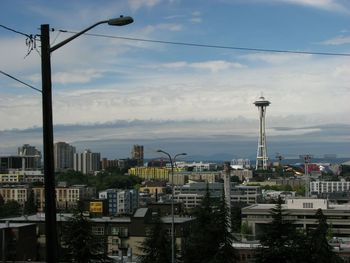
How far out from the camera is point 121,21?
8.88 m

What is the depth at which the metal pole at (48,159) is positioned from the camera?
933 cm

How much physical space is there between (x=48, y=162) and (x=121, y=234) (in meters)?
47.1

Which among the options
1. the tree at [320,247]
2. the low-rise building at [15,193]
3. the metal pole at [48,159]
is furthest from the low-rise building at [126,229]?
the low-rise building at [15,193]

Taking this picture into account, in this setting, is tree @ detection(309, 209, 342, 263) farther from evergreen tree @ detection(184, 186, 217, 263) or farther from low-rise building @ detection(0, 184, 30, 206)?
low-rise building @ detection(0, 184, 30, 206)

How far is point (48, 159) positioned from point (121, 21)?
2.58 m

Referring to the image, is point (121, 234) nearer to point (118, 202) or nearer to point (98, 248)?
point (98, 248)

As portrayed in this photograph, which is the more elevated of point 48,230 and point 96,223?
point 48,230

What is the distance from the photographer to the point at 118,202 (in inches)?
4948

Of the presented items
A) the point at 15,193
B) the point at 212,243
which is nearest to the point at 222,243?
the point at 212,243

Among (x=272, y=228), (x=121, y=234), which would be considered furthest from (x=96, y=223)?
(x=272, y=228)

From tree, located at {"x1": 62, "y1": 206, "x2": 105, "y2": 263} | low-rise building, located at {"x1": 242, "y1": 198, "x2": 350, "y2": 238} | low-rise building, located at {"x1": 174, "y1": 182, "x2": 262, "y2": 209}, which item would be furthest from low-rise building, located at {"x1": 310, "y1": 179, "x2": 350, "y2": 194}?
tree, located at {"x1": 62, "y1": 206, "x2": 105, "y2": 263}

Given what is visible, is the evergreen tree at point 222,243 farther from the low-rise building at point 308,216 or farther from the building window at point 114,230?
the low-rise building at point 308,216

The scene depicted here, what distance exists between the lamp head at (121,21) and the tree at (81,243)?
2137 centimetres

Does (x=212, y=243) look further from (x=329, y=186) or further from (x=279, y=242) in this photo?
(x=329, y=186)
